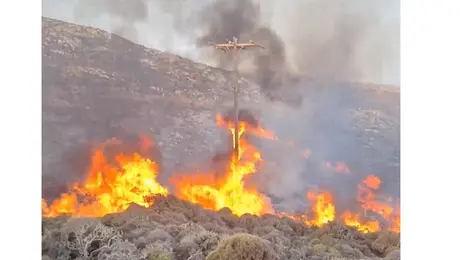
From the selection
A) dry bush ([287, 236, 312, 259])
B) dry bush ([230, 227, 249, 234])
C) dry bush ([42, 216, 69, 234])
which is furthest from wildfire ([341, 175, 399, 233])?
dry bush ([42, 216, 69, 234])

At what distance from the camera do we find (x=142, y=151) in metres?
2.31

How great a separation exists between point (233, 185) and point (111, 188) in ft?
1.66

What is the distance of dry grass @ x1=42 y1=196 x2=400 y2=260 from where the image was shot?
7.36 ft

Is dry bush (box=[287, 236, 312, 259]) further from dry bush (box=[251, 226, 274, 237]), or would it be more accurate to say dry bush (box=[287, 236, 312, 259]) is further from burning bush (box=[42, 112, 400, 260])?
dry bush (box=[251, 226, 274, 237])

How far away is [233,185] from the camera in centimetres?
232

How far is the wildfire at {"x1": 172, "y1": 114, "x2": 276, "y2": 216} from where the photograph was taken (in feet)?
7.55

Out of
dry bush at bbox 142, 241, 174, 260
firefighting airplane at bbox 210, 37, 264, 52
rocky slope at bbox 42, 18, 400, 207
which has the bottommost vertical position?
dry bush at bbox 142, 241, 174, 260

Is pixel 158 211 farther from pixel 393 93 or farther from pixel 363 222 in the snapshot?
pixel 393 93

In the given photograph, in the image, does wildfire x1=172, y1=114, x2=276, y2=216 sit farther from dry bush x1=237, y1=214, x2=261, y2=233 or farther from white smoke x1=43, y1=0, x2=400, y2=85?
white smoke x1=43, y1=0, x2=400, y2=85

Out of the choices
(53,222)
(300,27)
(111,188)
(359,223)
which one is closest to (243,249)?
(359,223)

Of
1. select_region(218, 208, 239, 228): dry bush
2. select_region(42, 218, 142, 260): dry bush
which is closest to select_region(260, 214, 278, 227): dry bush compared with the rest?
select_region(218, 208, 239, 228): dry bush

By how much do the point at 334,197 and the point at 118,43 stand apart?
110 centimetres

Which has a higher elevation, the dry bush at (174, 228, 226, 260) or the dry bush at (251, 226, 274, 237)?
the dry bush at (251, 226, 274, 237)

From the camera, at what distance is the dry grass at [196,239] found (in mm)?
2242
